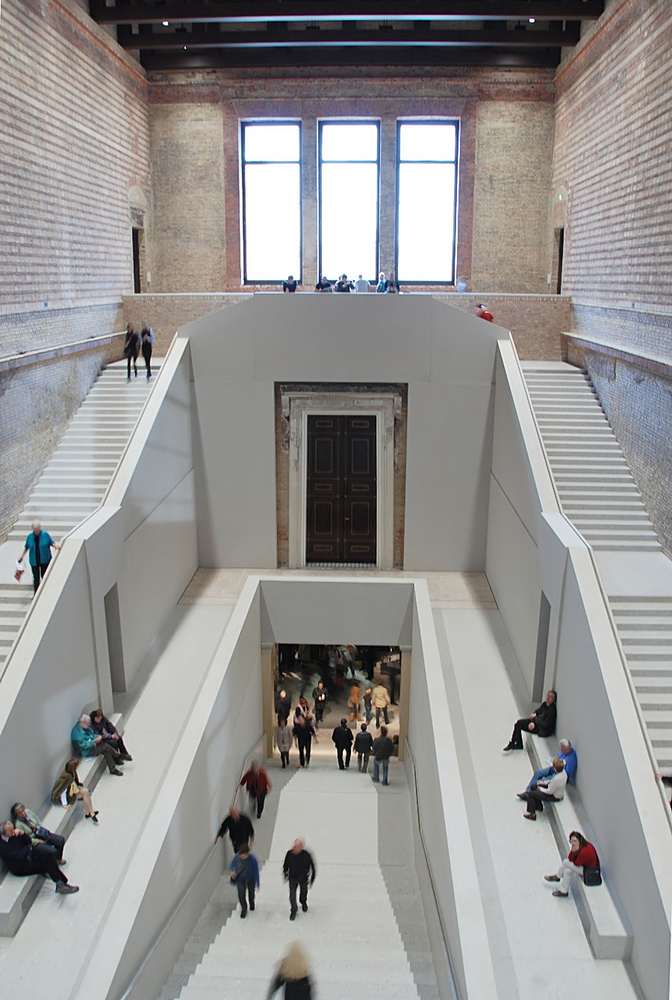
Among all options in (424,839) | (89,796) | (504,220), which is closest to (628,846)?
(424,839)

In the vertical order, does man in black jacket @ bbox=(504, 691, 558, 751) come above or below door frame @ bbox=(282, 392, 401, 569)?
below

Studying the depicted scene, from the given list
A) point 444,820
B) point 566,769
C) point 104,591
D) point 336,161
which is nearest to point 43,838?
point 104,591

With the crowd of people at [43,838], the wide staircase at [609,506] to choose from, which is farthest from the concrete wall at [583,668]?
the crowd of people at [43,838]

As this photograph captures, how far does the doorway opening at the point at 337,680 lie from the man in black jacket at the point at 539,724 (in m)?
5.29

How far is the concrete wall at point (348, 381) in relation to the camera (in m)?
14.1

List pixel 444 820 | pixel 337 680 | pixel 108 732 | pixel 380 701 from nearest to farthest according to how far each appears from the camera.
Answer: pixel 444 820
pixel 108 732
pixel 380 701
pixel 337 680

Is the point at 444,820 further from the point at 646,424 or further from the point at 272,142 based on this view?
the point at 272,142

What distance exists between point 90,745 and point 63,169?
10.2 m

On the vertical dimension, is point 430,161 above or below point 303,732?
above

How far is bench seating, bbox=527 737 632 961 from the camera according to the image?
6.75 meters

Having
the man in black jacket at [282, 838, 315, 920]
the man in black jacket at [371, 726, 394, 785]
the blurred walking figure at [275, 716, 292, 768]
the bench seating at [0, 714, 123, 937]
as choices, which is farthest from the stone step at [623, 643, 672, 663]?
the bench seating at [0, 714, 123, 937]

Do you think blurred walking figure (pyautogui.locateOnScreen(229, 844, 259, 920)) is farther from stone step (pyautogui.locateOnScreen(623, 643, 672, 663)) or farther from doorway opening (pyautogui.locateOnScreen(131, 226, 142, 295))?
doorway opening (pyautogui.locateOnScreen(131, 226, 142, 295))

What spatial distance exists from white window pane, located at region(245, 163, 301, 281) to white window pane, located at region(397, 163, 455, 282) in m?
2.65

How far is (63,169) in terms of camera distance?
14.0m
